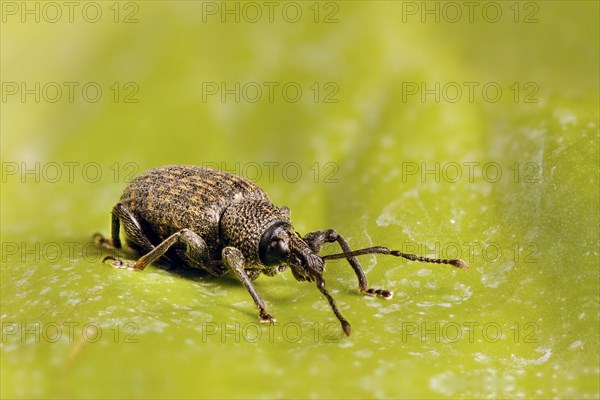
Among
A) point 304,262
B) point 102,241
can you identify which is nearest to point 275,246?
point 304,262

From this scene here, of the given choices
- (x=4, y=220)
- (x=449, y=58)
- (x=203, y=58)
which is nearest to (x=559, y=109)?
(x=449, y=58)

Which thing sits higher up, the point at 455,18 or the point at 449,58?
the point at 455,18

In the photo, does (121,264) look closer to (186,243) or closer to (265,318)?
(186,243)

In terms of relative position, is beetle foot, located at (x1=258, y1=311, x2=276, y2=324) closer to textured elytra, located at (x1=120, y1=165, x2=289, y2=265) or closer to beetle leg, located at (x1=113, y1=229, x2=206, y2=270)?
textured elytra, located at (x1=120, y1=165, x2=289, y2=265)

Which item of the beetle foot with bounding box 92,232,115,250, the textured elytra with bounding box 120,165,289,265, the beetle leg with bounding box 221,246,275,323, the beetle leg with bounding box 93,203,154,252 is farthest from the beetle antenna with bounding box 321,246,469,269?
the beetle foot with bounding box 92,232,115,250

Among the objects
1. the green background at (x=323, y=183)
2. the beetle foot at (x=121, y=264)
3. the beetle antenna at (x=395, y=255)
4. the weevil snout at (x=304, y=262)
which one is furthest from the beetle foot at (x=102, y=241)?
the beetle antenna at (x=395, y=255)

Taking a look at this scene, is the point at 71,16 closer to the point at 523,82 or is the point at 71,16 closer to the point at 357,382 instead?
the point at 523,82
